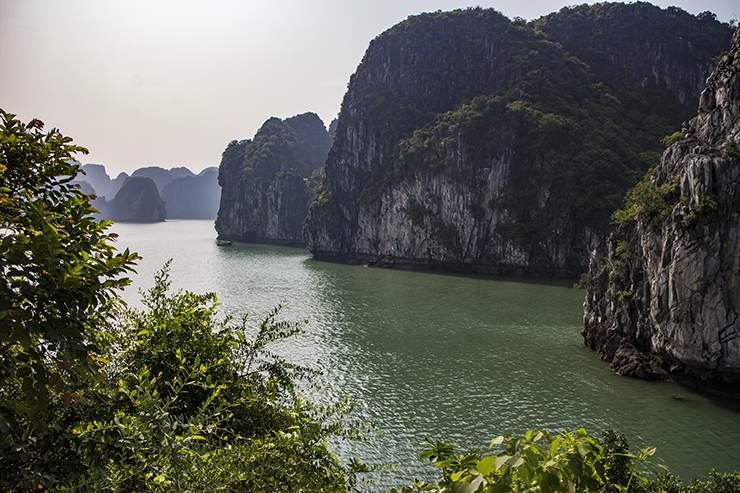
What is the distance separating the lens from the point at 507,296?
3719cm

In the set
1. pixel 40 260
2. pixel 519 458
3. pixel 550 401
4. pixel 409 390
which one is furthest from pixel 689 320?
pixel 40 260

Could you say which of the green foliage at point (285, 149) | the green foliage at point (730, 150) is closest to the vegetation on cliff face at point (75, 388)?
the green foliage at point (730, 150)

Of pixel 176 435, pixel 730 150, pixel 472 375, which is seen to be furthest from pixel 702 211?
pixel 176 435

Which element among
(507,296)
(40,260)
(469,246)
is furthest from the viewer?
(469,246)

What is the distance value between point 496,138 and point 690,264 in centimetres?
3980

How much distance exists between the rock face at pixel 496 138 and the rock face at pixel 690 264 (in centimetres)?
2721

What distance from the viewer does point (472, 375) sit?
19.7 meters

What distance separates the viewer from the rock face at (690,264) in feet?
53.7

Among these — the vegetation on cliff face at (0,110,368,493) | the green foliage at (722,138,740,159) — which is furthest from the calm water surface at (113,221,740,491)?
the green foliage at (722,138,740,159)

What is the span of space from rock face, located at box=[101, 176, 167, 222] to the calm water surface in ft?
508

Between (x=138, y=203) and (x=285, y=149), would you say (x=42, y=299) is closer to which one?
(x=285, y=149)

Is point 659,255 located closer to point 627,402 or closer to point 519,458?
point 627,402

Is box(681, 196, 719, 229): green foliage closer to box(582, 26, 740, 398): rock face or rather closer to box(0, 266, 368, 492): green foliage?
box(582, 26, 740, 398): rock face

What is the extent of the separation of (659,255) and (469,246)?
35.3 metres
